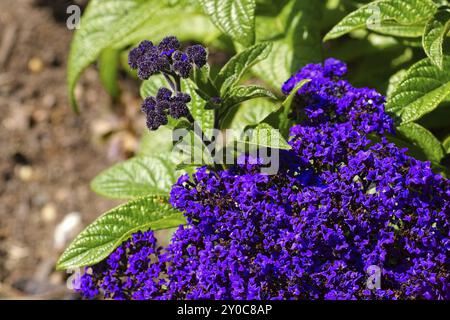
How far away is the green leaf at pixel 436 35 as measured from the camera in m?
2.44

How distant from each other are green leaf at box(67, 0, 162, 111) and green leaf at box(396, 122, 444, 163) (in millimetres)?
1368

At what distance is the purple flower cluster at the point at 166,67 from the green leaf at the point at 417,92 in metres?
0.75

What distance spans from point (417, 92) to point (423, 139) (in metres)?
0.18

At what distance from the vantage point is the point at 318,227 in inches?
88.4

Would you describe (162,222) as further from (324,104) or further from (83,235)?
(324,104)

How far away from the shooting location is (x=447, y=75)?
266 cm

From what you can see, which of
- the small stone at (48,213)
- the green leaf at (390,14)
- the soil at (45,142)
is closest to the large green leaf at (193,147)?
the green leaf at (390,14)

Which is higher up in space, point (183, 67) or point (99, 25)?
point (99, 25)

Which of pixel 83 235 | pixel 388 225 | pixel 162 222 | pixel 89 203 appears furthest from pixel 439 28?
pixel 89 203
